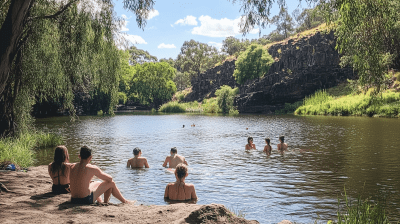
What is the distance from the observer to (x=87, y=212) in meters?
7.16

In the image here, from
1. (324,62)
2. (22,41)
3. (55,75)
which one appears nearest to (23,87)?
(55,75)

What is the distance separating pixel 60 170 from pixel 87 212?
6.28 ft

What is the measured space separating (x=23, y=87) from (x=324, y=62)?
80031 millimetres

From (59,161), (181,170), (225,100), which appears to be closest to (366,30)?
(181,170)

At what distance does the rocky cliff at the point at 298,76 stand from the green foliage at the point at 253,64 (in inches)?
271

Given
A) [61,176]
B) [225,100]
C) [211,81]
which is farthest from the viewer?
[211,81]

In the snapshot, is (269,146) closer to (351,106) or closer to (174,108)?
(351,106)

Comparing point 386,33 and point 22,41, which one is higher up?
point 22,41

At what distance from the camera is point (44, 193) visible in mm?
8766

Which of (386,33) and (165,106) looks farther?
(165,106)

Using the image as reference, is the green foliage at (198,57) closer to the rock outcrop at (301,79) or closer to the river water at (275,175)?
the rock outcrop at (301,79)

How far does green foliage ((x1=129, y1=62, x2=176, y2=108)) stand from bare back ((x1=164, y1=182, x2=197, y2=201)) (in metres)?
96.8

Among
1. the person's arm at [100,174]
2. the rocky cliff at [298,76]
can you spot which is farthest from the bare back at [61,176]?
the rocky cliff at [298,76]

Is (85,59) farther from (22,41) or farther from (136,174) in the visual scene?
(136,174)
